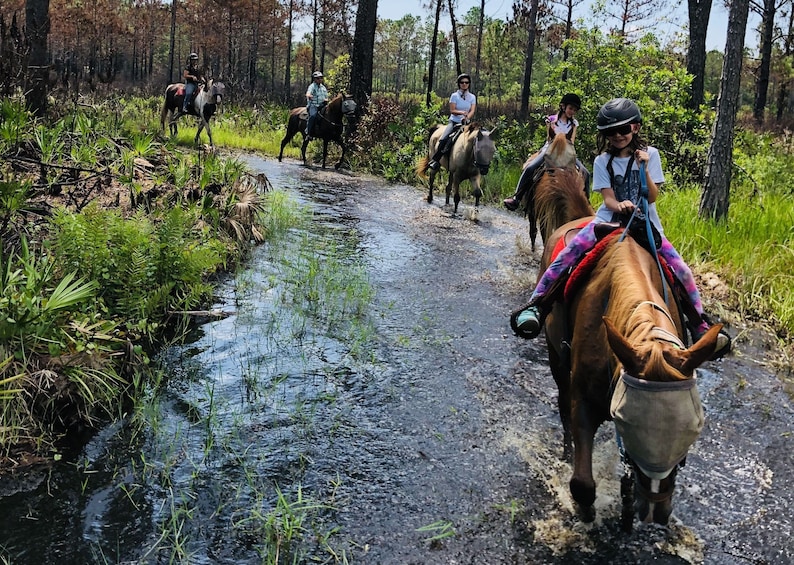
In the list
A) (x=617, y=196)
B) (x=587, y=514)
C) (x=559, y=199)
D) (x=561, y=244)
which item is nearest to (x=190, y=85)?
(x=559, y=199)

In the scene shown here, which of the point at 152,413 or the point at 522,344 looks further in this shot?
the point at 522,344

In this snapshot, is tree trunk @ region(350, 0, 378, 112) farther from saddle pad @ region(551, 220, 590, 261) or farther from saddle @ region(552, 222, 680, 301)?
saddle @ region(552, 222, 680, 301)

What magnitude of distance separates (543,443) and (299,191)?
984 centimetres

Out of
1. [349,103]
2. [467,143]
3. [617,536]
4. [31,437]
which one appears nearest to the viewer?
[617,536]

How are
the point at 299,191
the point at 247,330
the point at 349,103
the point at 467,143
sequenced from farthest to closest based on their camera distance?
the point at 349,103
the point at 299,191
the point at 467,143
the point at 247,330

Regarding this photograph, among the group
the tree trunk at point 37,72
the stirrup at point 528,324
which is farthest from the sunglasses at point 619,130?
the tree trunk at point 37,72

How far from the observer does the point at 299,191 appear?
13258 mm

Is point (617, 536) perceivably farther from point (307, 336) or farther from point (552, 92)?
point (552, 92)

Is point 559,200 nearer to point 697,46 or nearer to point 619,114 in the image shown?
point 619,114

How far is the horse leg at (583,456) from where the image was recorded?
3.13 m

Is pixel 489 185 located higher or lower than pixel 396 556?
higher

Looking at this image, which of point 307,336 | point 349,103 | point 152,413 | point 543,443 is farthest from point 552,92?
point 152,413

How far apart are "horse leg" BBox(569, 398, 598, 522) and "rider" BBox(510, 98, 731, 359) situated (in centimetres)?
83

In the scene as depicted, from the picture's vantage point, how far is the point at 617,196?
13.7ft
